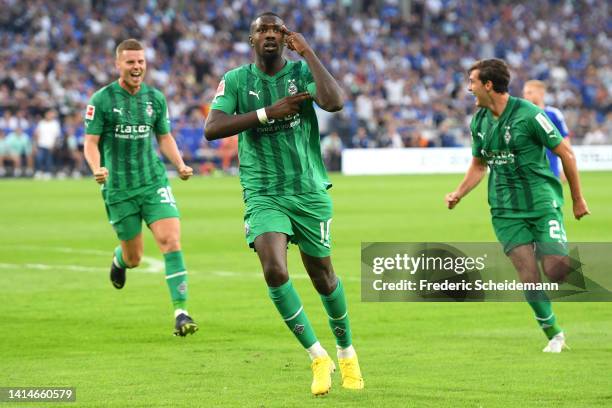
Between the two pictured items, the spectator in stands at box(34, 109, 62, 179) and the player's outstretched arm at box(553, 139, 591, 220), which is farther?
the spectator in stands at box(34, 109, 62, 179)

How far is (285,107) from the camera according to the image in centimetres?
746

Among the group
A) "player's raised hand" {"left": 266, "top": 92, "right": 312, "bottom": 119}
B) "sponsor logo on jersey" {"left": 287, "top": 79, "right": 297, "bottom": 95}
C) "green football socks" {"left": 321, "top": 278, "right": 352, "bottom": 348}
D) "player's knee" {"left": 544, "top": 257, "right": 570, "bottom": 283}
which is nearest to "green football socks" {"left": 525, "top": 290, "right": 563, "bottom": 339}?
"player's knee" {"left": 544, "top": 257, "right": 570, "bottom": 283}

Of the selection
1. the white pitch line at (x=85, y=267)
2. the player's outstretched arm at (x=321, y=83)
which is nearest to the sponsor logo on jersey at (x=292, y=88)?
the player's outstretched arm at (x=321, y=83)

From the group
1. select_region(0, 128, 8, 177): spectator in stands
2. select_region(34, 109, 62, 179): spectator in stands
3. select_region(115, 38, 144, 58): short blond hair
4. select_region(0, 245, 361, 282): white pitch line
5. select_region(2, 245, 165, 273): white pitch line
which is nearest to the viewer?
select_region(115, 38, 144, 58): short blond hair

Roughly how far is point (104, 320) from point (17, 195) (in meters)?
18.2

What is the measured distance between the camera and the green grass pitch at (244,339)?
7387 mm

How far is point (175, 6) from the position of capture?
149 ft

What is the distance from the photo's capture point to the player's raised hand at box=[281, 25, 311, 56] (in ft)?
24.1

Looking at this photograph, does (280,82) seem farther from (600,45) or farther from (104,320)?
(600,45)

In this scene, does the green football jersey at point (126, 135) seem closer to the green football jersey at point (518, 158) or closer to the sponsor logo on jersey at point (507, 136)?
the green football jersey at point (518, 158)

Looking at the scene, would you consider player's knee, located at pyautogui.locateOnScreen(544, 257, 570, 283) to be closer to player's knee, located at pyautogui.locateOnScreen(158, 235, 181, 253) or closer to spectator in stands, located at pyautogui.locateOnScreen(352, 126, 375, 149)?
player's knee, located at pyautogui.locateOnScreen(158, 235, 181, 253)

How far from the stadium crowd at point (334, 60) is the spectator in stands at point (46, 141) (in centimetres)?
4

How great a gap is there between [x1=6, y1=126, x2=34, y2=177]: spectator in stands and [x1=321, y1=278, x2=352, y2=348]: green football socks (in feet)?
95.7

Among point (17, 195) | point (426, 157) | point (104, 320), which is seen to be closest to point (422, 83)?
point (426, 157)
